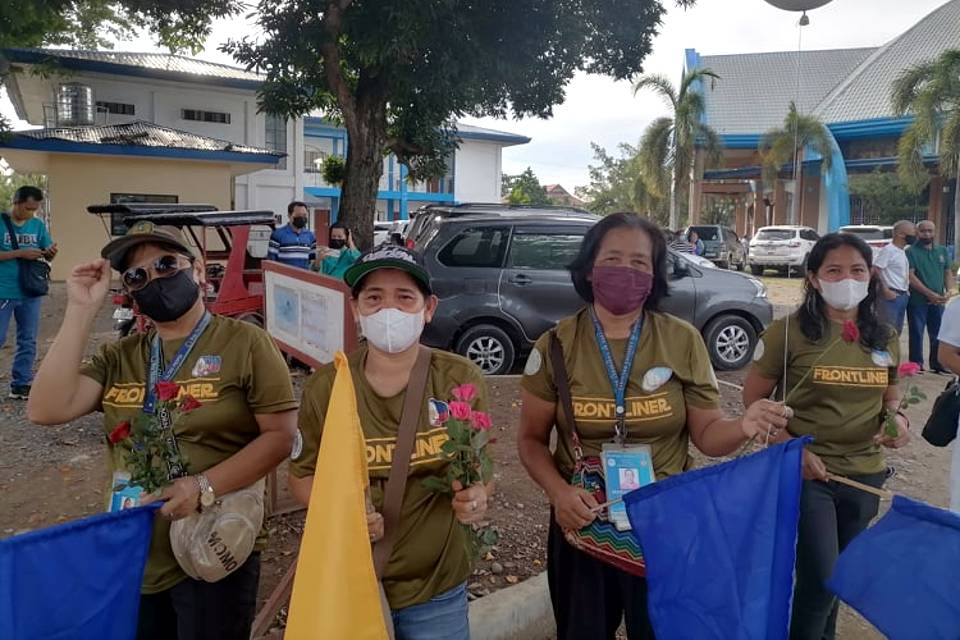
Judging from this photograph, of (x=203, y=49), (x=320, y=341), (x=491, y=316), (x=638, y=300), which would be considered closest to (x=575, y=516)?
(x=638, y=300)

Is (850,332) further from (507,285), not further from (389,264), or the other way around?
(507,285)

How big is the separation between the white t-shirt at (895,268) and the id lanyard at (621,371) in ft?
25.8

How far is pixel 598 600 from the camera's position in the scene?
2365 millimetres

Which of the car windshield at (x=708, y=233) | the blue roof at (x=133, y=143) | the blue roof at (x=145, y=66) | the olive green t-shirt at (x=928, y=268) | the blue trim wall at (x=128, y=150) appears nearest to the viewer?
the olive green t-shirt at (x=928, y=268)

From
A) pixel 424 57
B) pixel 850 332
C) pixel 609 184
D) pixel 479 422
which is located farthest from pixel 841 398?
pixel 609 184

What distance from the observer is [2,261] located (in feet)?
22.7

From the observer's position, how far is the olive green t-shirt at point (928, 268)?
938 centimetres

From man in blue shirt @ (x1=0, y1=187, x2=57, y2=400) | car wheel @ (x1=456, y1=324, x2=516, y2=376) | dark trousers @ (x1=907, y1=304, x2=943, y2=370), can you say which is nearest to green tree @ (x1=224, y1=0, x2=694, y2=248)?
car wheel @ (x1=456, y1=324, x2=516, y2=376)

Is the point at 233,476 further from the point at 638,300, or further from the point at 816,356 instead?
the point at 816,356

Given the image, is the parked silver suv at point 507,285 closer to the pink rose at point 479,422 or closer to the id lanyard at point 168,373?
the id lanyard at point 168,373

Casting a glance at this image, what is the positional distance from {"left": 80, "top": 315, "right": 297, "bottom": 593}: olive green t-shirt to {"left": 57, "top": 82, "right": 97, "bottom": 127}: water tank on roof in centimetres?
2284

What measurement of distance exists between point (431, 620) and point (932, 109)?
28.6m

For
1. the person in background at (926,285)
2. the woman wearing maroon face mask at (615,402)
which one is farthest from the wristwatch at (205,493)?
the person in background at (926,285)

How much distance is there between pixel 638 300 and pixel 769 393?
0.92 meters
